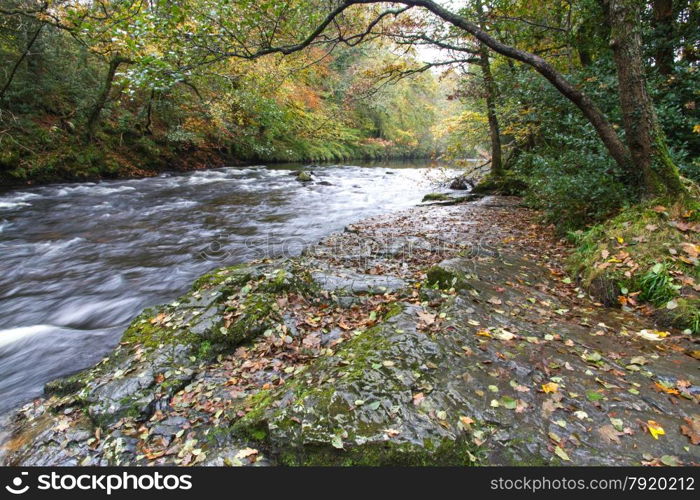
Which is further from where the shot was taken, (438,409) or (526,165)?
(526,165)

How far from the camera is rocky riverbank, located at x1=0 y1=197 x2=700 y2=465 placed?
8.33 ft

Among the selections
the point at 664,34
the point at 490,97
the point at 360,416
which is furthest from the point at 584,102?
the point at 490,97

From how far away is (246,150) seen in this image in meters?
25.2

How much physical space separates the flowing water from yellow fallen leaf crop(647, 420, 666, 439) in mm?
5642

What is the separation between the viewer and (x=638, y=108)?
17.3 feet

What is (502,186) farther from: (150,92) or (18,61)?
(18,61)

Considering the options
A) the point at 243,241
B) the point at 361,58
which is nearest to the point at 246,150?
the point at 361,58

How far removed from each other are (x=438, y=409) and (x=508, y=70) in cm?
1001

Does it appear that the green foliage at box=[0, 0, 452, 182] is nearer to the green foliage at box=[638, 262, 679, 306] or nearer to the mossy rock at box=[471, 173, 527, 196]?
the mossy rock at box=[471, 173, 527, 196]

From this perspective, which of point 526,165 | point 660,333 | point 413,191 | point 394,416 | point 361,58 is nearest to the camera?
point 394,416

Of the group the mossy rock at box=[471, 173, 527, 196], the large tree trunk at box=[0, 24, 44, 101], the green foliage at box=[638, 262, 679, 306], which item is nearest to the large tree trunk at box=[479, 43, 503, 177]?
the mossy rock at box=[471, 173, 527, 196]

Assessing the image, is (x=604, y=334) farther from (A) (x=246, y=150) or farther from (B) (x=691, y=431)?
(A) (x=246, y=150)

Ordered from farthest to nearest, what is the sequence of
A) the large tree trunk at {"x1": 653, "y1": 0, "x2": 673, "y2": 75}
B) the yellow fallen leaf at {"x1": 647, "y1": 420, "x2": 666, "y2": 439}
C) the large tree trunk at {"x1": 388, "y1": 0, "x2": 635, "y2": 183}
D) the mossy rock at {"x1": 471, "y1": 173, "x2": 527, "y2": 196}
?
the mossy rock at {"x1": 471, "y1": 173, "x2": 527, "y2": 196}
the large tree trunk at {"x1": 653, "y1": 0, "x2": 673, "y2": 75}
the large tree trunk at {"x1": 388, "y1": 0, "x2": 635, "y2": 183}
the yellow fallen leaf at {"x1": 647, "y1": 420, "x2": 666, "y2": 439}
